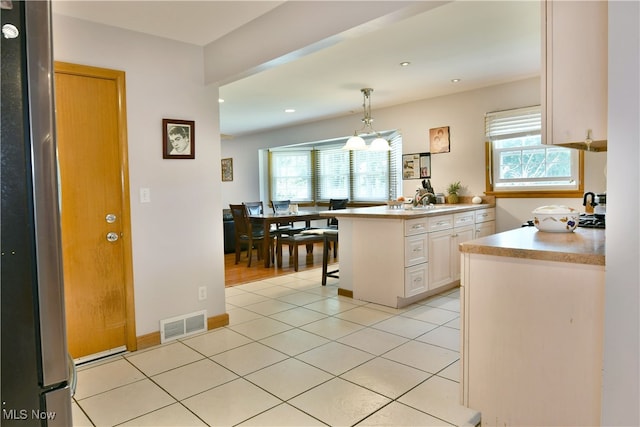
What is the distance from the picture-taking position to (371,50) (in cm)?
352

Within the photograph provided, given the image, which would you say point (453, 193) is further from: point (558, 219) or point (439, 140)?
point (558, 219)

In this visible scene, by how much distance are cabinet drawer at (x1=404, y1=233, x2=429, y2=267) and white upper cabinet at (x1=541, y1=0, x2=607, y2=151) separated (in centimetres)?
202

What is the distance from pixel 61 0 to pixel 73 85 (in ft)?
1.62

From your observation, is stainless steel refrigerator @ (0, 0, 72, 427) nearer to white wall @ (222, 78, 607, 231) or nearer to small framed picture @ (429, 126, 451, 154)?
white wall @ (222, 78, 607, 231)

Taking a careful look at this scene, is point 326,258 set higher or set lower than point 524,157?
lower

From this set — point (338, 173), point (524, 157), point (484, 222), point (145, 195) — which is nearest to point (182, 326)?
point (145, 195)

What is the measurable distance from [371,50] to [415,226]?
1621 millimetres

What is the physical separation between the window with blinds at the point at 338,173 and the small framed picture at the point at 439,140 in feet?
2.10

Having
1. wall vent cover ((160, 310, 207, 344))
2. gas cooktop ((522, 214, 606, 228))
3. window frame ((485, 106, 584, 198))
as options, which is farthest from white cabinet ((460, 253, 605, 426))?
window frame ((485, 106, 584, 198))

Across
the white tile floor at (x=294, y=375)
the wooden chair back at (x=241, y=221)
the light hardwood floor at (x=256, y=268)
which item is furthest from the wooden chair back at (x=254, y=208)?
the white tile floor at (x=294, y=375)

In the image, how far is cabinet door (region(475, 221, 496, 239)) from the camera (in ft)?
15.3

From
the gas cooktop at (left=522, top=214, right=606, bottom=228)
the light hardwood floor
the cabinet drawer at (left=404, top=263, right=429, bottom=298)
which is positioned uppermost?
the gas cooktop at (left=522, top=214, right=606, bottom=228)

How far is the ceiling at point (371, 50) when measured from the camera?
2516 mm

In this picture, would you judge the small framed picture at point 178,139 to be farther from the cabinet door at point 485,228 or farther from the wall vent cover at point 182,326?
the cabinet door at point 485,228
